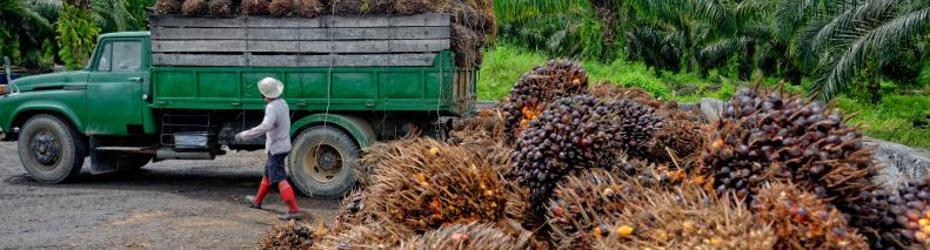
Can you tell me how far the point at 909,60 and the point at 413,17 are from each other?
2120 centimetres

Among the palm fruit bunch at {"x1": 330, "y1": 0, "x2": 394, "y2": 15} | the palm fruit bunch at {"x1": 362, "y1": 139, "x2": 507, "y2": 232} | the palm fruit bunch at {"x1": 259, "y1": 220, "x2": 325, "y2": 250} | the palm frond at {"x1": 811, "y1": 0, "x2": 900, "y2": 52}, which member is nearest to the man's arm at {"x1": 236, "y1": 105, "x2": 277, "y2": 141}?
the palm fruit bunch at {"x1": 330, "y1": 0, "x2": 394, "y2": 15}

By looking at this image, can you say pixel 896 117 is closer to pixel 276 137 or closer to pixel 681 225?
pixel 276 137

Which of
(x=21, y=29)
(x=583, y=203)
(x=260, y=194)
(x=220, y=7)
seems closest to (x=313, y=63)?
(x=220, y=7)

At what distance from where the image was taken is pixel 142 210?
8.48 m

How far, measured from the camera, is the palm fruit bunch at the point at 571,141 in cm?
374

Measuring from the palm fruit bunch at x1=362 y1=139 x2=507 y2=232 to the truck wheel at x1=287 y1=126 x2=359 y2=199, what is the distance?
523cm

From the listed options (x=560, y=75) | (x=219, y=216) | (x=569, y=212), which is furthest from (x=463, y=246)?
(x=219, y=216)

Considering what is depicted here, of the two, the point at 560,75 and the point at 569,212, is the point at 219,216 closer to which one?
the point at 560,75

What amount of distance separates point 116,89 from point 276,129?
9.45 ft

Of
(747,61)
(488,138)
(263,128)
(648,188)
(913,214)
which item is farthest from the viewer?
(747,61)

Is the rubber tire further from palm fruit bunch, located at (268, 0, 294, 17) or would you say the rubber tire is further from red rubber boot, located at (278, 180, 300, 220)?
red rubber boot, located at (278, 180, 300, 220)

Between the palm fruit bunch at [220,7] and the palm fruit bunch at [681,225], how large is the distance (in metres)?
7.03

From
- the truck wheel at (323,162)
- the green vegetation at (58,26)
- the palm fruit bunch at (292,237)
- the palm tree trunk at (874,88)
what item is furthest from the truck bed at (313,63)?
the palm tree trunk at (874,88)

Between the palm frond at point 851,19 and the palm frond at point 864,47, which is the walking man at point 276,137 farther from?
the palm frond at point 851,19
